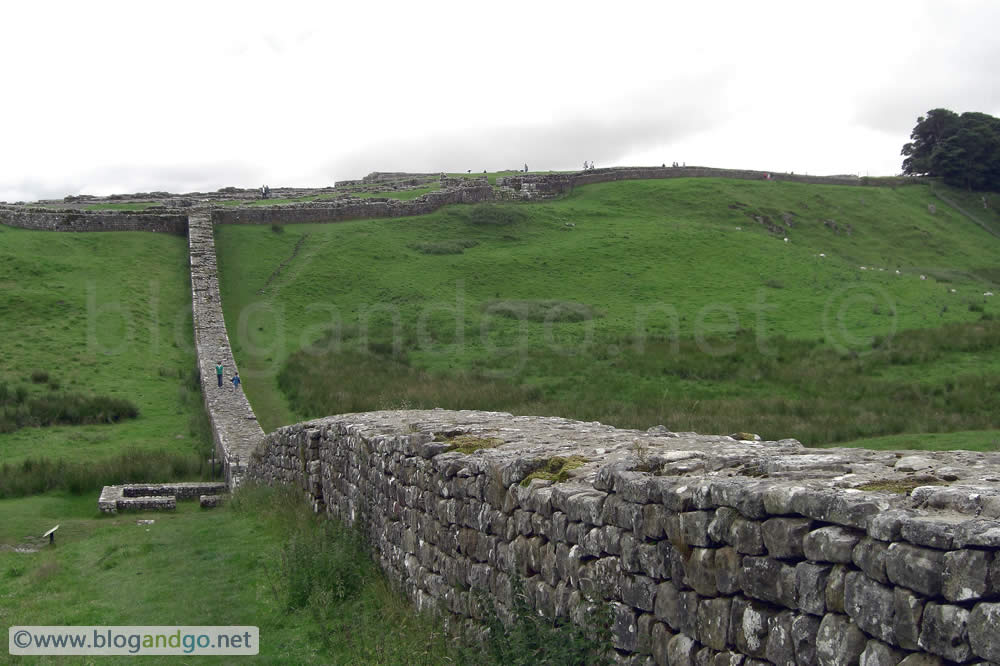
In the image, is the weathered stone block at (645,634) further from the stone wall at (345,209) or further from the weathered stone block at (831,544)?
the stone wall at (345,209)

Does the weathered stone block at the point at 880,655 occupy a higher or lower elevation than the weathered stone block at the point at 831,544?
lower

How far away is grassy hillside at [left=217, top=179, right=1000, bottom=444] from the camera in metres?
26.1

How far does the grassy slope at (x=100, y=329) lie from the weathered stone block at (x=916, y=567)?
2384cm

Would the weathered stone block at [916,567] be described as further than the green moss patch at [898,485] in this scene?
No

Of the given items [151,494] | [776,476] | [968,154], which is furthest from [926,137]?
[776,476]

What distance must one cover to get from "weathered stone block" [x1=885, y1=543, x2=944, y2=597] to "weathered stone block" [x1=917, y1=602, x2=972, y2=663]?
0.08m

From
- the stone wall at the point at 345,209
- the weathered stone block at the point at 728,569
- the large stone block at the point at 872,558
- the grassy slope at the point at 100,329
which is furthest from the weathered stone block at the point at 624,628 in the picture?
the stone wall at the point at 345,209

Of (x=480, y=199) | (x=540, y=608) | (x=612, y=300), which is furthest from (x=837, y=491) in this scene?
(x=480, y=199)

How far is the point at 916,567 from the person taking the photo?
3805 mm

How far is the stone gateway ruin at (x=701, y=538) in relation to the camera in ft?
12.7

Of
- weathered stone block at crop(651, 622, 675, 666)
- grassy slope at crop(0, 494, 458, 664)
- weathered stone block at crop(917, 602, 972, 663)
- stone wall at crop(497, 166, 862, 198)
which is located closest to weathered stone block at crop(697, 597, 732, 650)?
weathered stone block at crop(651, 622, 675, 666)

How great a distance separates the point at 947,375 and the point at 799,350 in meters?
5.99

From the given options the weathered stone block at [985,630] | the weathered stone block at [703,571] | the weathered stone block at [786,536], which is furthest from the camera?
the weathered stone block at [703,571]

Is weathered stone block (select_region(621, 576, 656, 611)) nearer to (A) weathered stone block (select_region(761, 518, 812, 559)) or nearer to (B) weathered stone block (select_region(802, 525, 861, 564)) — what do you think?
(A) weathered stone block (select_region(761, 518, 812, 559))
